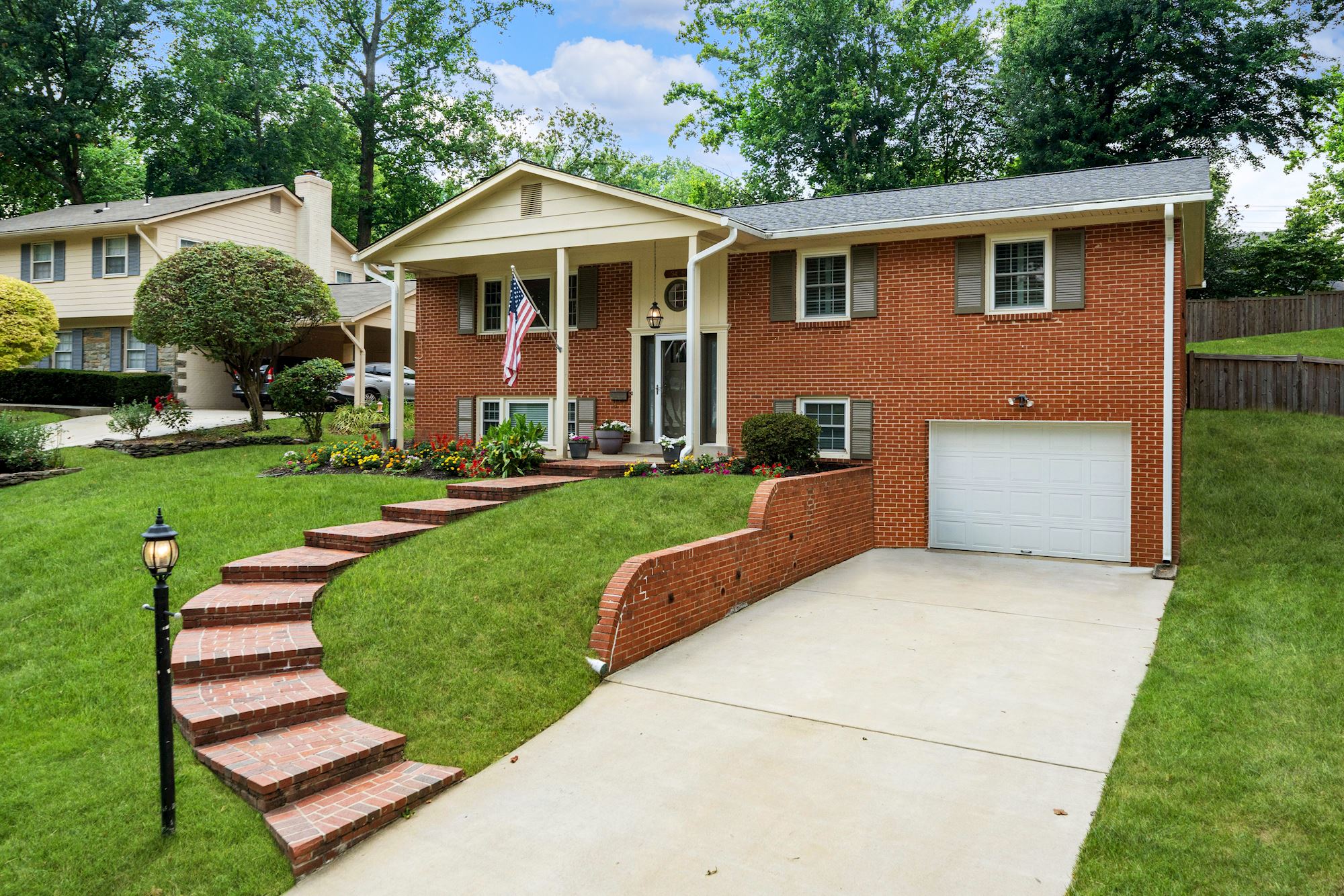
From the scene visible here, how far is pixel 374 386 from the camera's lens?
80.2 feet

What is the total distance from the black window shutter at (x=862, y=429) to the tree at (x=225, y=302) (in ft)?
34.6

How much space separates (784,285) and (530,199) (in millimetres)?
4134

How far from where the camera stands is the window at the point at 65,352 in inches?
1009

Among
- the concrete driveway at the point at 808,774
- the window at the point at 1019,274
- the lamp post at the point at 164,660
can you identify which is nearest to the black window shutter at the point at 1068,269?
the window at the point at 1019,274

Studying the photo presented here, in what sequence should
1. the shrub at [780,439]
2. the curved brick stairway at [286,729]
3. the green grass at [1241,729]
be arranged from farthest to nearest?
the shrub at [780,439]
the curved brick stairway at [286,729]
the green grass at [1241,729]

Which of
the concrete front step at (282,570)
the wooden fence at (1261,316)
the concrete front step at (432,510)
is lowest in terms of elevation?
the concrete front step at (282,570)

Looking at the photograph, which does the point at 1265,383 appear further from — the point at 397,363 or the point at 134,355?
the point at 134,355

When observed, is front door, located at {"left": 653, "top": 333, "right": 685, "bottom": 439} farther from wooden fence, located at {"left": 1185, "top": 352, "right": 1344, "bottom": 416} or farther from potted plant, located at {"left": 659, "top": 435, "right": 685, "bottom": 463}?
wooden fence, located at {"left": 1185, "top": 352, "right": 1344, "bottom": 416}

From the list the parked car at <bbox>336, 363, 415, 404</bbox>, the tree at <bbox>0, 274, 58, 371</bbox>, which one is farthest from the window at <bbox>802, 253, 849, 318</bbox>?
the tree at <bbox>0, 274, 58, 371</bbox>

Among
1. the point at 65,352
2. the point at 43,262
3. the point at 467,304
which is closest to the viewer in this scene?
the point at 467,304

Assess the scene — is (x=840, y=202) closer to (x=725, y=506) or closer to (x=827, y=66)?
(x=725, y=506)

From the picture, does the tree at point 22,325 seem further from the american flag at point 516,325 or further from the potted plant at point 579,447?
the potted plant at point 579,447

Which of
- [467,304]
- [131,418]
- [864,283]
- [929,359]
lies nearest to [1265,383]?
[929,359]

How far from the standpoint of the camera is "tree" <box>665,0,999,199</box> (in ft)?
94.6
